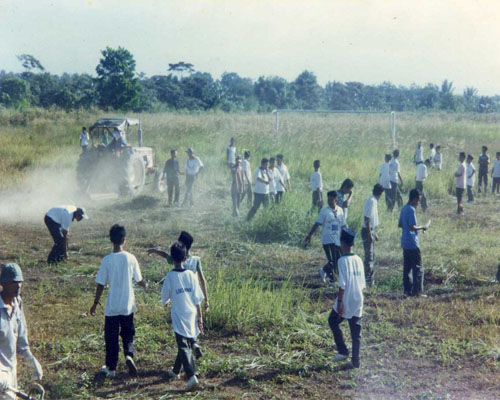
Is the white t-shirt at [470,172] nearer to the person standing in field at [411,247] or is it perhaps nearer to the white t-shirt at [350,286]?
the person standing in field at [411,247]

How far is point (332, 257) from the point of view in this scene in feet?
32.4

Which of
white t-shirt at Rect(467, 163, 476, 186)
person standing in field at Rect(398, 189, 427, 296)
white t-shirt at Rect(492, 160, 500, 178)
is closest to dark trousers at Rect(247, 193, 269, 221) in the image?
person standing in field at Rect(398, 189, 427, 296)

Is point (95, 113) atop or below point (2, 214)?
atop

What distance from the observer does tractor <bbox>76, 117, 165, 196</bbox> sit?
58.4 feet

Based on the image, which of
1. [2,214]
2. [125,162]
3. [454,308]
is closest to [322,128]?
[125,162]

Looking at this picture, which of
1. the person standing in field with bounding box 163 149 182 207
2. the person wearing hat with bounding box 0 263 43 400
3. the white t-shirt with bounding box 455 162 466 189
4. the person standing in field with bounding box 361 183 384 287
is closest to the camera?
the person wearing hat with bounding box 0 263 43 400

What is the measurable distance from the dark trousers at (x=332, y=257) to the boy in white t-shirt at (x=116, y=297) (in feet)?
14.1

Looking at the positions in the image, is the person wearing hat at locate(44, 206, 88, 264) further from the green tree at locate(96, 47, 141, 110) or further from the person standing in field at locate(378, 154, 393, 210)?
the green tree at locate(96, 47, 141, 110)

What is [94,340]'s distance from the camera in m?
7.26

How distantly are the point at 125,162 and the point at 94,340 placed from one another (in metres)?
11.0

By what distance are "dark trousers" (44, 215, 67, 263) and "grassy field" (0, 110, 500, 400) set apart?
0.26m

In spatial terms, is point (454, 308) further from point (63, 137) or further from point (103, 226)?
point (63, 137)

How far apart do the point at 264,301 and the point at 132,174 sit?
36.8 ft

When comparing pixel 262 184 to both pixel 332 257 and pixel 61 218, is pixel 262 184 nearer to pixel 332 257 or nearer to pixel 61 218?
pixel 332 257
